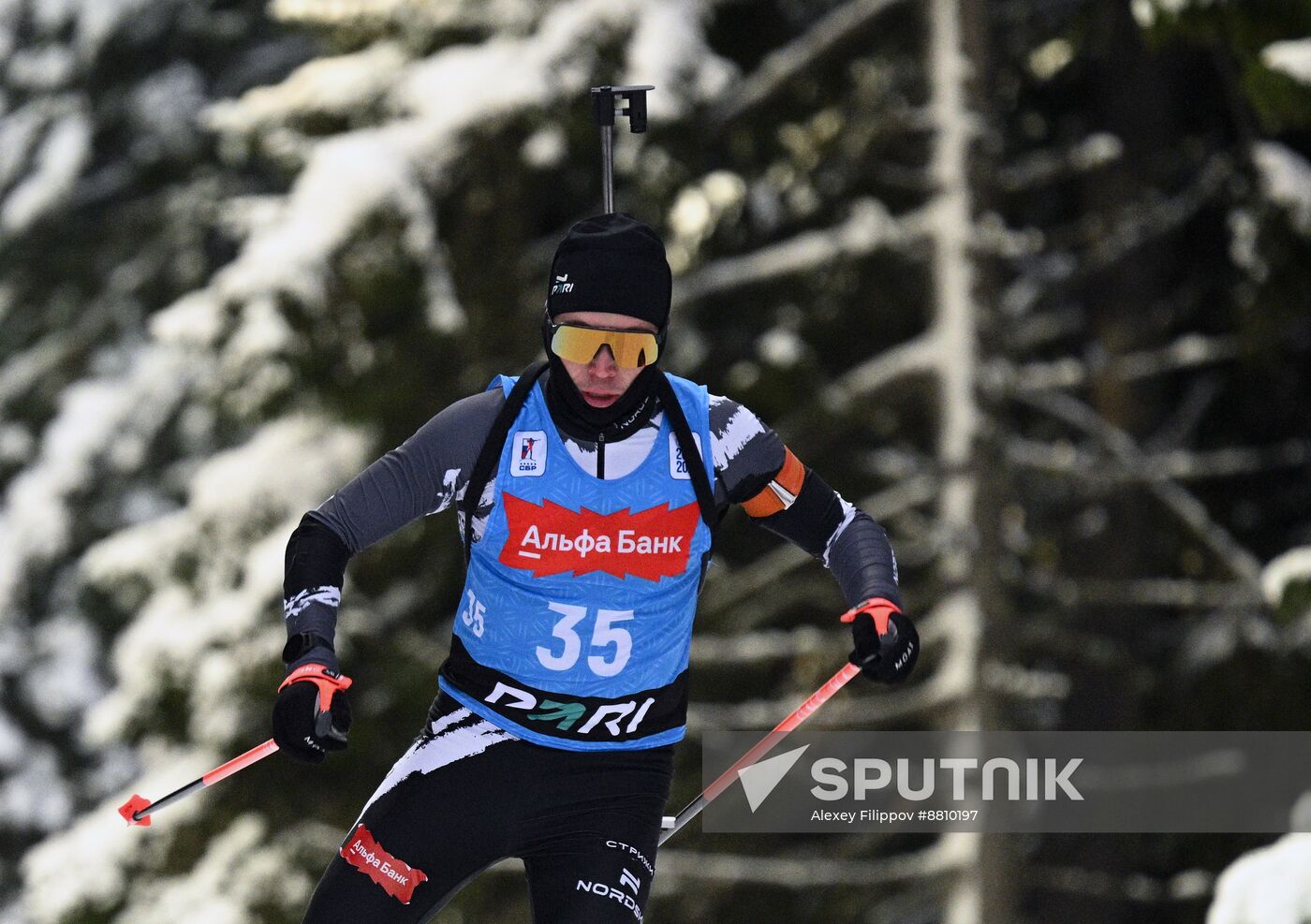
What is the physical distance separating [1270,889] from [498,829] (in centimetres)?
186

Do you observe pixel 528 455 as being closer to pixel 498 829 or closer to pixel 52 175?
pixel 498 829

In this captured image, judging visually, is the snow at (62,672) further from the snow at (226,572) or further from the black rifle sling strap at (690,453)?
the black rifle sling strap at (690,453)

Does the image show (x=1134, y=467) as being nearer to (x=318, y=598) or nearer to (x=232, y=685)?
(x=232, y=685)

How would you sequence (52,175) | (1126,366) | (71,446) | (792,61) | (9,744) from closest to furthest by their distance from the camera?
(792,61) < (1126,366) < (71,446) < (52,175) < (9,744)

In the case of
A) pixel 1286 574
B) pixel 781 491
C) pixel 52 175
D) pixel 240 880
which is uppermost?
pixel 781 491

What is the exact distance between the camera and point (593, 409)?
13.4 feet

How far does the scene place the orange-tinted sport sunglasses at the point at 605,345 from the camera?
4008 millimetres

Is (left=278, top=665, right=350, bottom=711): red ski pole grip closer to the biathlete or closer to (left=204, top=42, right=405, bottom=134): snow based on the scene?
the biathlete

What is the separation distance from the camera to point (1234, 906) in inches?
179

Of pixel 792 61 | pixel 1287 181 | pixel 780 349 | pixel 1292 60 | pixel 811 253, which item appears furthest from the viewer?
pixel 780 349

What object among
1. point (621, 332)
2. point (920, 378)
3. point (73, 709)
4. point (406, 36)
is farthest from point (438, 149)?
point (73, 709)

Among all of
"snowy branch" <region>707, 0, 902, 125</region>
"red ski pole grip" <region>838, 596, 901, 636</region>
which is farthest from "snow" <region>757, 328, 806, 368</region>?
"red ski pole grip" <region>838, 596, 901, 636</region>

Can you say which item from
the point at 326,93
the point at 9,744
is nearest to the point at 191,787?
the point at 326,93

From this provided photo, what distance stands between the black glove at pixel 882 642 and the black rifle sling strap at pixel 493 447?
832 millimetres
